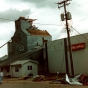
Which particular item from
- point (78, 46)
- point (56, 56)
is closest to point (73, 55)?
point (78, 46)

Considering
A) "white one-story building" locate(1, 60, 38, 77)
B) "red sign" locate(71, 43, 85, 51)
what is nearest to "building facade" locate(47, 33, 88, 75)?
"red sign" locate(71, 43, 85, 51)

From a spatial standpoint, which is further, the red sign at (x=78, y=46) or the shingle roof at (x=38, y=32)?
the shingle roof at (x=38, y=32)

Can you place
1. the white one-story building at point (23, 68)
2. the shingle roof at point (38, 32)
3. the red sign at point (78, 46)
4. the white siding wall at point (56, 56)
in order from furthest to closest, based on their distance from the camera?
the shingle roof at point (38, 32)
the white one-story building at point (23, 68)
the white siding wall at point (56, 56)
the red sign at point (78, 46)

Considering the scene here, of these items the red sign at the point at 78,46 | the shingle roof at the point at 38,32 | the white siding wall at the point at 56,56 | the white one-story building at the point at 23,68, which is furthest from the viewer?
the shingle roof at the point at 38,32

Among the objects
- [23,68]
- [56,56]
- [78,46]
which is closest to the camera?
[78,46]

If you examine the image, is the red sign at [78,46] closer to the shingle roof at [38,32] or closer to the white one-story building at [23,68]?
the white one-story building at [23,68]

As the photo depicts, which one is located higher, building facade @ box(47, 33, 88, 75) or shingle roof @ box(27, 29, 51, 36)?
shingle roof @ box(27, 29, 51, 36)

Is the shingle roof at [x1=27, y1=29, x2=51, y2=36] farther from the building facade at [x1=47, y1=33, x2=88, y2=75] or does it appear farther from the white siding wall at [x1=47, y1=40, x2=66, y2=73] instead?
the white siding wall at [x1=47, y1=40, x2=66, y2=73]

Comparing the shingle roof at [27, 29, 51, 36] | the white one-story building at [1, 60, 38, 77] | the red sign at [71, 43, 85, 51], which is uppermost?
the shingle roof at [27, 29, 51, 36]

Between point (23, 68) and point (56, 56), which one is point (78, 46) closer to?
point (56, 56)

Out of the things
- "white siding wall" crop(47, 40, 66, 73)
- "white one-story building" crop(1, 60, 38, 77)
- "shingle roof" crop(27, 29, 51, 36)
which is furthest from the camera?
"shingle roof" crop(27, 29, 51, 36)

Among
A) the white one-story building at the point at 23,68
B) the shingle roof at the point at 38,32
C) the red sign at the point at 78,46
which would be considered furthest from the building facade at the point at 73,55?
the shingle roof at the point at 38,32

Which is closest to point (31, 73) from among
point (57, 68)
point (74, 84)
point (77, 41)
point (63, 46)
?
point (57, 68)

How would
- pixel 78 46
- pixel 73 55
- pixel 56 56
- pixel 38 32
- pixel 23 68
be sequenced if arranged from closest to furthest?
1. pixel 78 46
2. pixel 73 55
3. pixel 23 68
4. pixel 56 56
5. pixel 38 32
